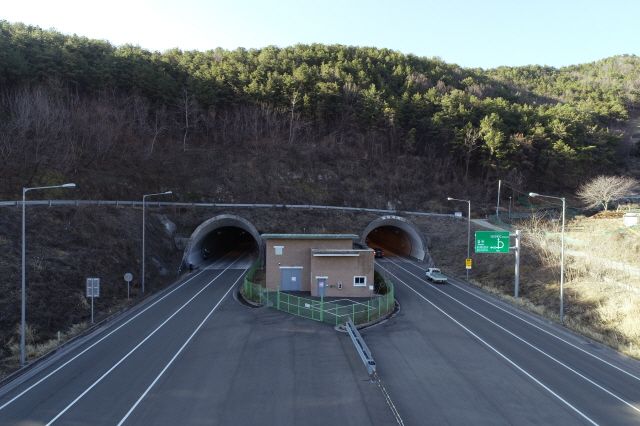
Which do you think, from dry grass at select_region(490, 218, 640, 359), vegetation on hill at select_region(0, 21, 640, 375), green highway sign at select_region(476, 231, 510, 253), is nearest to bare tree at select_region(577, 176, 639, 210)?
vegetation on hill at select_region(0, 21, 640, 375)

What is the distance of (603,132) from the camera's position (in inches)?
2675

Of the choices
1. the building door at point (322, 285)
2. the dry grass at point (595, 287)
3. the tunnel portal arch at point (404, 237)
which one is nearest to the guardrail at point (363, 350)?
the building door at point (322, 285)

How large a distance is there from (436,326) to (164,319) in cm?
1591

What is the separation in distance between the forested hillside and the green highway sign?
93.6 feet

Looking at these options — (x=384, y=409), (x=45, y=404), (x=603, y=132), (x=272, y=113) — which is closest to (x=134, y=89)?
(x=272, y=113)

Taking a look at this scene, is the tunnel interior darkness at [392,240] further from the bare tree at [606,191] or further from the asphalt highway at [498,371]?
the bare tree at [606,191]

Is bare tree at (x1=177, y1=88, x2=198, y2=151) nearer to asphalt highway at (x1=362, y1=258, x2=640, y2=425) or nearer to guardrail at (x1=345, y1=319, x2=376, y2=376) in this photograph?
guardrail at (x1=345, y1=319, x2=376, y2=376)

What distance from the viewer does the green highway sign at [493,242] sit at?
1151 inches

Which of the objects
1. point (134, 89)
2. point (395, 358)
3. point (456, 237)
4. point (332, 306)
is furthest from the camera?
point (134, 89)

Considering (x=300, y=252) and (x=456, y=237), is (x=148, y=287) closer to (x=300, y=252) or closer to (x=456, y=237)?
(x=300, y=252)

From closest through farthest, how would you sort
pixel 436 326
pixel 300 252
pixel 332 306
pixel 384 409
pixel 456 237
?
pixel 384 409 < pixel 436 326 < pixel 332 306 < pixel 300 252 < pixel 456 237

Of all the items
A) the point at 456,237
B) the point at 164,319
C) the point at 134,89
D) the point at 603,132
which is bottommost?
the point at 164,319

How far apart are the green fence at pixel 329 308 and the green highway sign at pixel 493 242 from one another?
34.0 ft

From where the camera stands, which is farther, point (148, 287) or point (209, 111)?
point (209, 111)
